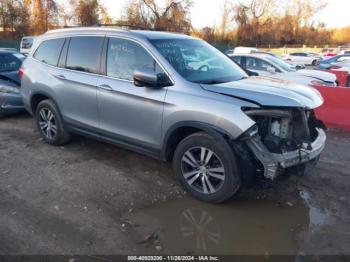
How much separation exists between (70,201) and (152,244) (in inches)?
51.9

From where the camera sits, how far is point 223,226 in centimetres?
379

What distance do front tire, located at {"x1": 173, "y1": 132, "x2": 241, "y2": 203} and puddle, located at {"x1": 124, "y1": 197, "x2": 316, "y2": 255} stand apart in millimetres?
164

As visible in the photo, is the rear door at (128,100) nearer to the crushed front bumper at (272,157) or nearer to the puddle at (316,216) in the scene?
the crushed front bumper at (272,157)

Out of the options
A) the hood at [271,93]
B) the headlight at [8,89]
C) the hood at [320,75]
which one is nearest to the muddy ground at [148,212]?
the hood at [271,93]

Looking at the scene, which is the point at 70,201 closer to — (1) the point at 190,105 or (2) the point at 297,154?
(1) the point at 190,105

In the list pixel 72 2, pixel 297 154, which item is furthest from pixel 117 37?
pixel 72 2

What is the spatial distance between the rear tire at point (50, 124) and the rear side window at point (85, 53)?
2.67 ft

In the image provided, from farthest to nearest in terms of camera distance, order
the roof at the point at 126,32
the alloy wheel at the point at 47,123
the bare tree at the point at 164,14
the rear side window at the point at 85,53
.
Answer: the bare tree at the point at 164,14 < the alloy wheel at the point at 47,123 < the rear side window at the point at 85,53 < the roof at the point at 126,32

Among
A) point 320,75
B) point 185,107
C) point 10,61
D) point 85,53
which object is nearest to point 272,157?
point 185,107

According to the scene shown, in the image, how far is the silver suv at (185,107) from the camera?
152 inches

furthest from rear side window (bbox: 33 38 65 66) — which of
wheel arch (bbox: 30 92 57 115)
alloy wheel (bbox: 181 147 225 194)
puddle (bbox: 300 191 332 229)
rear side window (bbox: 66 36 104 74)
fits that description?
puddle (bbox: 300 191 332 229)

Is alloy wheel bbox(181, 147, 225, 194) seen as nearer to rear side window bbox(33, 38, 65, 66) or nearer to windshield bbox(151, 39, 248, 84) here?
windshield bbox(151, 39, 248, 84)

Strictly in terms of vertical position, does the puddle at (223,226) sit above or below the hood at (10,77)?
below

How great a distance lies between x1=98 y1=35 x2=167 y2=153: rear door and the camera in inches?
176
